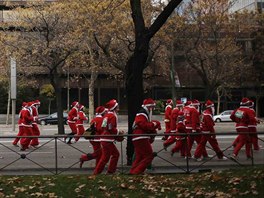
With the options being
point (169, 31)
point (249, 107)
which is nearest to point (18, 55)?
point (169, 31)

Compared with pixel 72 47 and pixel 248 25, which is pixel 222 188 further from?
pixel 248 25

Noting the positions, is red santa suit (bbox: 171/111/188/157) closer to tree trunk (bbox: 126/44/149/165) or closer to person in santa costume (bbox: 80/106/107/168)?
tree trunk (bbox: 126/44/149/165)

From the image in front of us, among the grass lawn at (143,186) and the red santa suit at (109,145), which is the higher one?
the red santa suit at (109,145)

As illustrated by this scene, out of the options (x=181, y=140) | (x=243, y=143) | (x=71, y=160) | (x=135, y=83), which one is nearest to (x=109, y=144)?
(x=71, y=160)

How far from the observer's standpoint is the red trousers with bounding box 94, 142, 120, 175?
11.4 metres

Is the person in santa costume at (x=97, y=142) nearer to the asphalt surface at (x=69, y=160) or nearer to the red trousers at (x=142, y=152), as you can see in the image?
the asphalt surface at (x=69, y=160)

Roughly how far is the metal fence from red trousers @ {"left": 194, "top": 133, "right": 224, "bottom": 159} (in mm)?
134

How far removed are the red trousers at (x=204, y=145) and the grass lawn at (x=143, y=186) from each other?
309 centimetres

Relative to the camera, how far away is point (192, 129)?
1526cm

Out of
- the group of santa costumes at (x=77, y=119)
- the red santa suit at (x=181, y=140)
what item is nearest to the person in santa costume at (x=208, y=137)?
the red santa suit at (x=181, y=140)

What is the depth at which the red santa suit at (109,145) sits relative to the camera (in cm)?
1141

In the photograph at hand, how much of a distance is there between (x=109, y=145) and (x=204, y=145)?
322 centimetres

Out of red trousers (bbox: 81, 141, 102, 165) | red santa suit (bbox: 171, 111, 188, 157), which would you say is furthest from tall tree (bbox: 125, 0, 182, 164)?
red santa suit (bbox: 171, 111, 188, 157)

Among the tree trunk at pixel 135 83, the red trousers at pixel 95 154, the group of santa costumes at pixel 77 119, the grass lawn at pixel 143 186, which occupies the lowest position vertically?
the grass lawn at pixel 143 186
